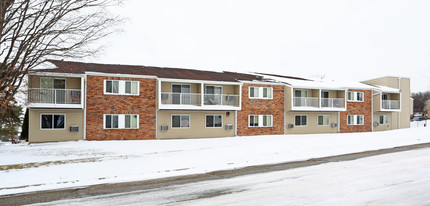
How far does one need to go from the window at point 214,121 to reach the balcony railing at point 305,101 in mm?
8004

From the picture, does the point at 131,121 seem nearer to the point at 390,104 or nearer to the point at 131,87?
the point at 131,87

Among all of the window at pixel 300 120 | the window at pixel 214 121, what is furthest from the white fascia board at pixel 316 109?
the window at pixel 214 121

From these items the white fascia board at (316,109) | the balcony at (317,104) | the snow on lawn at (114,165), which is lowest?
the snow on lawn at (114,165)

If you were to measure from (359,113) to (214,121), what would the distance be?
17.9 meters

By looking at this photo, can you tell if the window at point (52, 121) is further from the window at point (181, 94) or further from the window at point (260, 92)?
the window at point (260, 92)

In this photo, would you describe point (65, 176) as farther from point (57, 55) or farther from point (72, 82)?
point (72, 82)

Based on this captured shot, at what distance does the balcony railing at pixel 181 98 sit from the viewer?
23.5 meters

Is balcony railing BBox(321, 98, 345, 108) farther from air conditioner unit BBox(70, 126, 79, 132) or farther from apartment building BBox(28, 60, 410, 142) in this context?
air conditioner unit BBox(70, 126, 79, 132)

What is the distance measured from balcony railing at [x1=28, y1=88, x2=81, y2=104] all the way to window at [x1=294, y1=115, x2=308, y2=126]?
20.4 meters

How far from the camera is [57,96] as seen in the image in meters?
20.6

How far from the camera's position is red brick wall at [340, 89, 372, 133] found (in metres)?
31.5

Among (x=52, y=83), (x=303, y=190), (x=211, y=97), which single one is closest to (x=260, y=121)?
(x=211, y=97)

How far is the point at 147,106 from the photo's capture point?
2364 cm

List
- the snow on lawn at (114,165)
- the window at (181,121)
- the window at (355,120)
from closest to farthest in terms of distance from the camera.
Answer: the snow on lawn at (114,165) → the window at (181,121) → the window at (355,120)
